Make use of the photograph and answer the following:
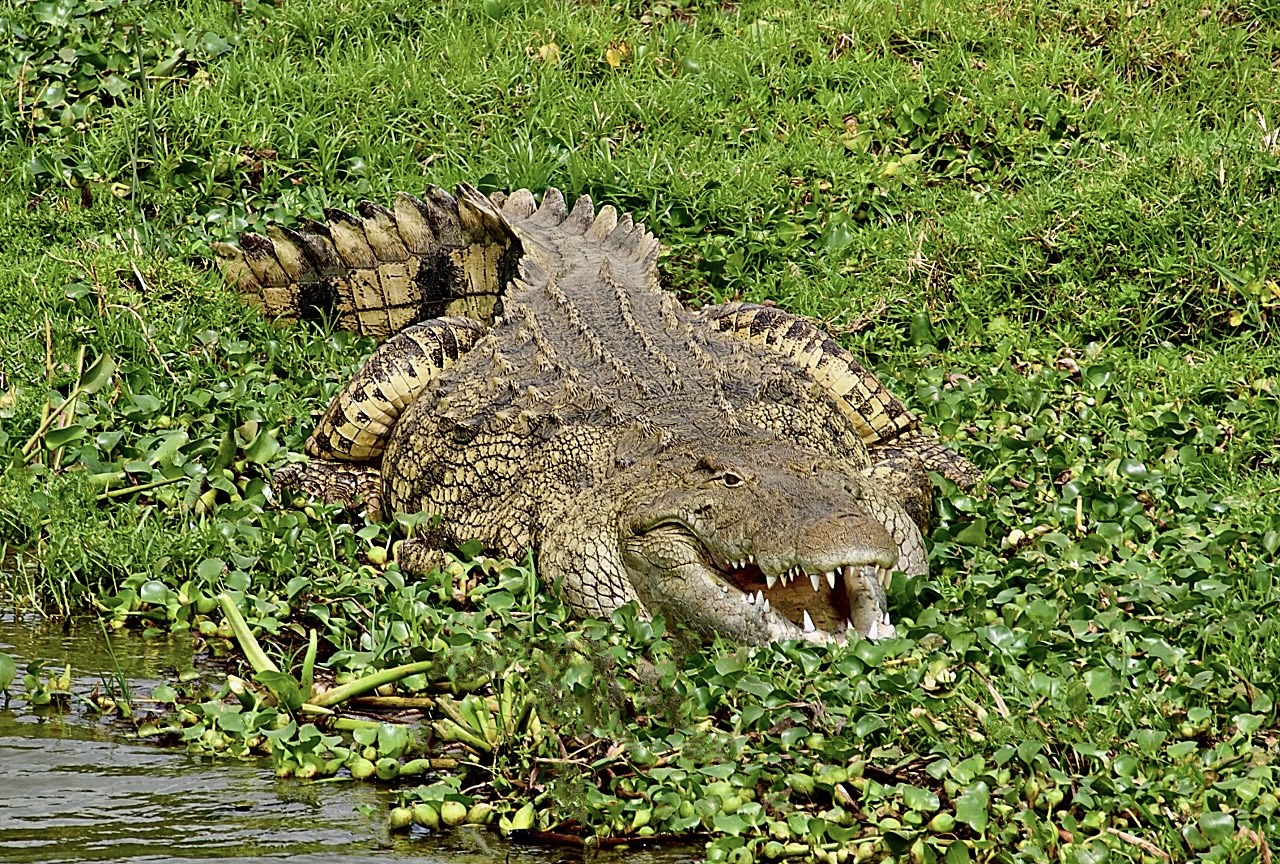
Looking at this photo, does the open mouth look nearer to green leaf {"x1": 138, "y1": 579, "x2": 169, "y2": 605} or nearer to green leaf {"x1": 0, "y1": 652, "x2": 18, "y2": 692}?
green leaf {"x1": 138, "y1": 579, "x2": 169, "y2": 605}

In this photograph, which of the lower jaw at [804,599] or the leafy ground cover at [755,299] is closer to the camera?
the leafy ground cover at [755,299]

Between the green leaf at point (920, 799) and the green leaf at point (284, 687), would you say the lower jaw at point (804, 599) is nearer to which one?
the green leaf at point (920, 799)

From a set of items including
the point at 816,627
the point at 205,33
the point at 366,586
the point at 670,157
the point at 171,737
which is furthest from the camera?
the point at 205,33

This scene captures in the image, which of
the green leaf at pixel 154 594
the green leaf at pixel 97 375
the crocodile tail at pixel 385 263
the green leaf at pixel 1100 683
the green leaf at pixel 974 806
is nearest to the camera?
the green leaf at pixel 974 806

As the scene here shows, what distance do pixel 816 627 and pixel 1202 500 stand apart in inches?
67.8

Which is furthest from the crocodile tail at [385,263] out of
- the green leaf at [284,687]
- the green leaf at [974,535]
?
the green leaf at [284,687]

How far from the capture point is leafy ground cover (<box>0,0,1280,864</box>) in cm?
413

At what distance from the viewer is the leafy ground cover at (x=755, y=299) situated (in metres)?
4.13

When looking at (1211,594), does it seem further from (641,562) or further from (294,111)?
(294,111)

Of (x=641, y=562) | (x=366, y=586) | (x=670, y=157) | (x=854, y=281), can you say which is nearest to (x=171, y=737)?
(x=366, y=586)

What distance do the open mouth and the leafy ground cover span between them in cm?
19

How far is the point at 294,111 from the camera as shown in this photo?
8.62 meters

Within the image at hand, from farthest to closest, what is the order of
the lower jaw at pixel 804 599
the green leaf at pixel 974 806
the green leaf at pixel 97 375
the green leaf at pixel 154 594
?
1. the green leaf at pixel 97 375
2. the green leaf at pixel 154 594
3. the lower jaw at pixel 804 599
4. the green leaf at pixel 974 806

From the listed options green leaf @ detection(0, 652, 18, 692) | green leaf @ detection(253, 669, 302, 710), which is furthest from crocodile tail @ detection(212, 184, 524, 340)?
green leaf @ detection(0, 652, 18, 692)
